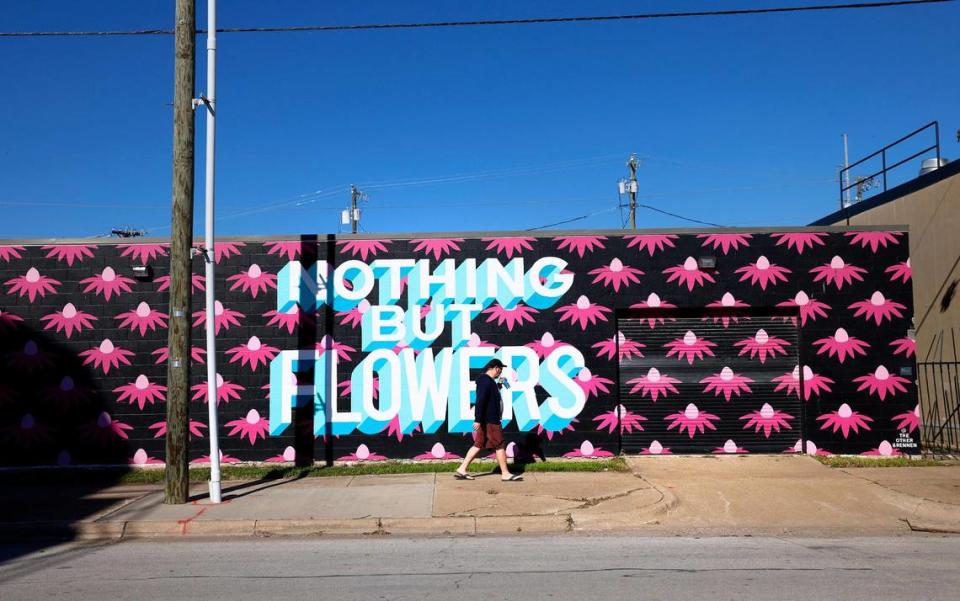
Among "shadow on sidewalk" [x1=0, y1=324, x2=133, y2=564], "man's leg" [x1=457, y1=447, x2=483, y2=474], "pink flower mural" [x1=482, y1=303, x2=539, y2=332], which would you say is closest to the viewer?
"man's leg" [x1=457, y1=447, x2=483, y2=474]

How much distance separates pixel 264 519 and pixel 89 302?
6224 millimetres

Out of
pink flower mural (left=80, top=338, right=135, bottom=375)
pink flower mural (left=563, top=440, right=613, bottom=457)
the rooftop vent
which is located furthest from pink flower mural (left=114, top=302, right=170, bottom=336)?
the rooftop vent

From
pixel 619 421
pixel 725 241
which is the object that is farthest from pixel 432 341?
pixel 725 241

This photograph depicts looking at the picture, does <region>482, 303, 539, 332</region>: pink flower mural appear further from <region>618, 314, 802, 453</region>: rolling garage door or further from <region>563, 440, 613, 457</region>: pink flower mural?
<region>563, 440, 613, 457</region>: pink flower mural

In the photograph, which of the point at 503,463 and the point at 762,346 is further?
the point at 762,346

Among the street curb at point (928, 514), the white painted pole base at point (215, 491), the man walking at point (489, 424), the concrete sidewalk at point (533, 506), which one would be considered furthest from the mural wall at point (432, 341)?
the street curb at point (928, 514)

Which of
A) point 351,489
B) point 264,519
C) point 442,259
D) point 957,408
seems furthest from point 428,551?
point 957,408

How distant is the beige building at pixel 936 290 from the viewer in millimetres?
13008

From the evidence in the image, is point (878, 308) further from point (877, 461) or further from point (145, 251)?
point (145, 251)

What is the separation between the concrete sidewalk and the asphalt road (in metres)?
0.40

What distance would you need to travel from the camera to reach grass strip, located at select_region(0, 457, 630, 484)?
1167 centimetres

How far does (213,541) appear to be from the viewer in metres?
8.32

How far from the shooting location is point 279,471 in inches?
466

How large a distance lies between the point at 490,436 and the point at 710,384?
435cm
